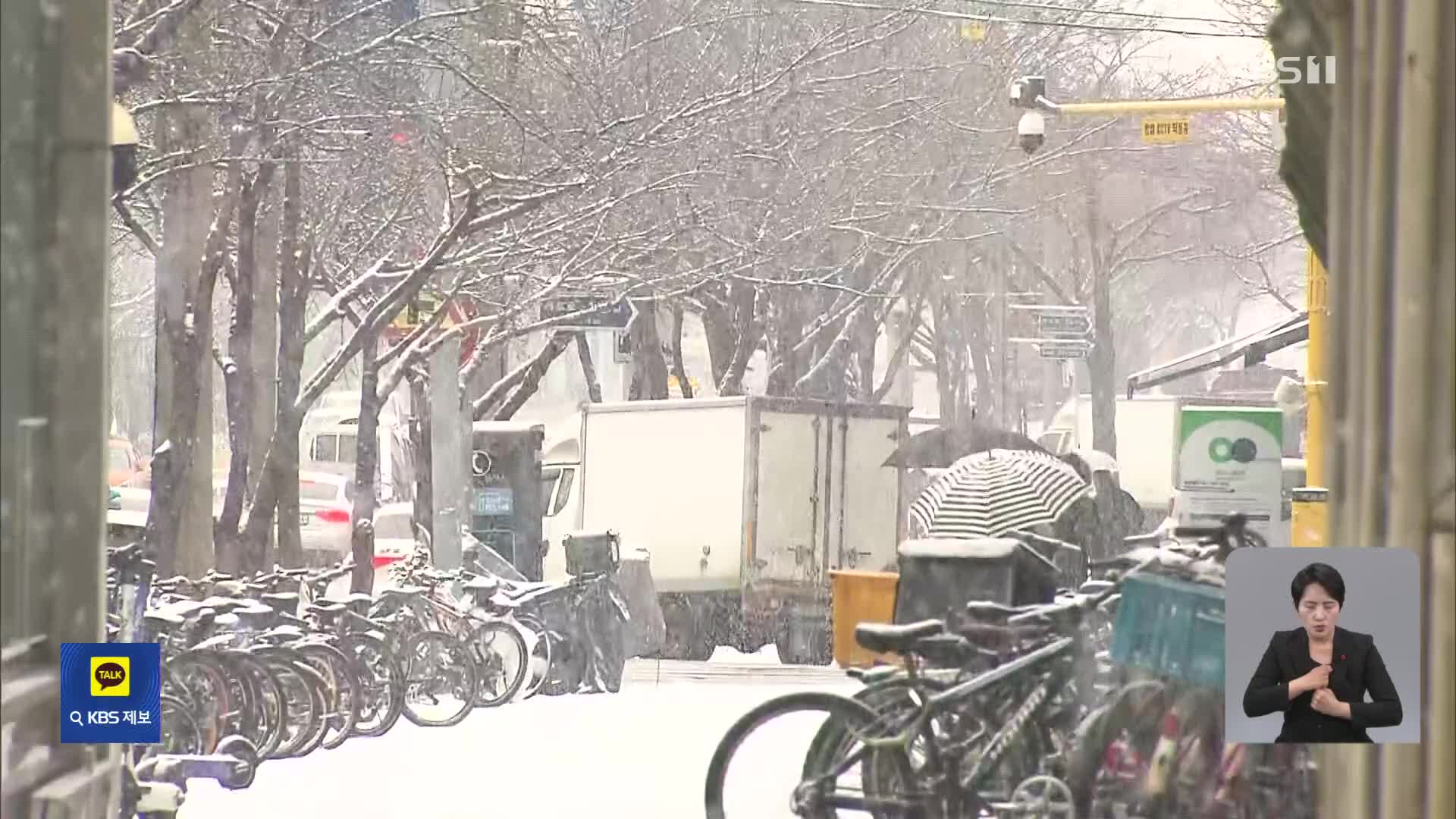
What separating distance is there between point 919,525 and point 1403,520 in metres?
1.19

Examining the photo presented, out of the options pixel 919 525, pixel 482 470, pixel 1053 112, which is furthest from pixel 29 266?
pixel 1053 112

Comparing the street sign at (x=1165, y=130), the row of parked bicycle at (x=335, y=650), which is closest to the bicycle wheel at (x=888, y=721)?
the row of parked bicycle at (x=335, y=650)

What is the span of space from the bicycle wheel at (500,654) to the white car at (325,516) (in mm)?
418

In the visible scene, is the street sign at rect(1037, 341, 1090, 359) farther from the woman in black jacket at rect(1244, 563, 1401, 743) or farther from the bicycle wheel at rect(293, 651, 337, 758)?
the bicycle wheel at rect(293, 651, 337, 758)

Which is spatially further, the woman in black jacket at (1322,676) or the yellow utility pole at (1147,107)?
the yellow utility pole at (1147,107)

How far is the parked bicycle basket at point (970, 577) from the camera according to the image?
359cm

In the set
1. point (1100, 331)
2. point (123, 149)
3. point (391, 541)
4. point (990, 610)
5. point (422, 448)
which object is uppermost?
point (123, 149)

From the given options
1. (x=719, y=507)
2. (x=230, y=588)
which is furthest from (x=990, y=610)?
(x=230, y=588)

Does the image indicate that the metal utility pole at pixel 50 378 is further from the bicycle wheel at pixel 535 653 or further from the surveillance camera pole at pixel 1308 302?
the surveillance camera pole at pixel 1308 302

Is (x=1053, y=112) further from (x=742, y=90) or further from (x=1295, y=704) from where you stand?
(x=1295, y=704)

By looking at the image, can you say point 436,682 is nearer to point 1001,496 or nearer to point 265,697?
point 265,697

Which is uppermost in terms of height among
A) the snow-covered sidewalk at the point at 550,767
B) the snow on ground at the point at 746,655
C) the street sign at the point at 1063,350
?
the street sign at the point at 1063,350

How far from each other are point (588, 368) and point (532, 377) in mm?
140

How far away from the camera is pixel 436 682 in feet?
12.9
